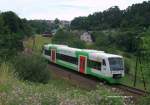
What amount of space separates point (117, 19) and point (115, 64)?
77773mm

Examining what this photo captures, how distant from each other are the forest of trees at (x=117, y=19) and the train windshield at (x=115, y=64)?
5177 cm

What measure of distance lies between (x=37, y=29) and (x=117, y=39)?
2563 inches

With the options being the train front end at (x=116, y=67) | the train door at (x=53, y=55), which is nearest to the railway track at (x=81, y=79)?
the train front end at (x=116, y=67)

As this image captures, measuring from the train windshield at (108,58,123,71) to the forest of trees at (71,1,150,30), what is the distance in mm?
51774

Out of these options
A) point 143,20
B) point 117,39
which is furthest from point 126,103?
point 143,20

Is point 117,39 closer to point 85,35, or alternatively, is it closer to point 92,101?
point 85,35

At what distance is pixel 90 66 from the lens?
124 ft

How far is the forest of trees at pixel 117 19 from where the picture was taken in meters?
94.9

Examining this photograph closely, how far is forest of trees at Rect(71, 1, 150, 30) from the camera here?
94919 millimetres

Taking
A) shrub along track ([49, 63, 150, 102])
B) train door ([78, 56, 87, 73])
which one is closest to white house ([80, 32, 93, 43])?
shrub along track ([49, 63, 150, 102])

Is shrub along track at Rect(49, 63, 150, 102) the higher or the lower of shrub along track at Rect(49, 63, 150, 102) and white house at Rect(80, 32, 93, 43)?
the higher

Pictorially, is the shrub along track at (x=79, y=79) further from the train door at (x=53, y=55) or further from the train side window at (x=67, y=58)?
the train door at (x=53, y=55)

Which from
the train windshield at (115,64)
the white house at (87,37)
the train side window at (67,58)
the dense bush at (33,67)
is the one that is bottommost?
the white house at (87,37)

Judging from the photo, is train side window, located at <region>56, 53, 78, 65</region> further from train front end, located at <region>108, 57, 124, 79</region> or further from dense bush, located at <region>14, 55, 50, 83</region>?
dense bush, located at <region>14, 55, 50, 83</region>
